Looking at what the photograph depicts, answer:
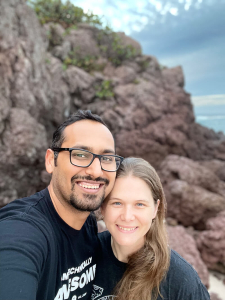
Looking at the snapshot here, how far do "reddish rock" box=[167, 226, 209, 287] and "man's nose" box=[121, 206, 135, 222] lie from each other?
10.7ft

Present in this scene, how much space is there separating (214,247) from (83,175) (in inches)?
190

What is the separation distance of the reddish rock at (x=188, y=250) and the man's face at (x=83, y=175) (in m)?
3.44

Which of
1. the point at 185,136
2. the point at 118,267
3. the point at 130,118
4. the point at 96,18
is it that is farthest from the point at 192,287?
the point at 96,18

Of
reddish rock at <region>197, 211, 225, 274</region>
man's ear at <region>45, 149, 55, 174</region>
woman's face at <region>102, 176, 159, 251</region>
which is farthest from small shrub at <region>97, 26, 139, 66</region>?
woman's face at <region>102, 176, 159, 251</region>

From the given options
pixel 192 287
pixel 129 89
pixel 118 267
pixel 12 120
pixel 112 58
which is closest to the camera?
pixel 192 287

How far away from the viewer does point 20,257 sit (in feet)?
3.90

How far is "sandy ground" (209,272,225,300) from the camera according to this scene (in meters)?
4.71

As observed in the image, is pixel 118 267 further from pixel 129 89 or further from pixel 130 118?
pixel 129 89

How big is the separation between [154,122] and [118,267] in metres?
7.56

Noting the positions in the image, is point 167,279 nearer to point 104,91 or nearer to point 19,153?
point 19,153

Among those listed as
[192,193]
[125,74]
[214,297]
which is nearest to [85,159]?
[214,297]

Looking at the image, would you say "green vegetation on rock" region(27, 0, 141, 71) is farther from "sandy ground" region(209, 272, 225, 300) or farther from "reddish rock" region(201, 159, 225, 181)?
"sandy ground" region(209, 272, 225, 300)

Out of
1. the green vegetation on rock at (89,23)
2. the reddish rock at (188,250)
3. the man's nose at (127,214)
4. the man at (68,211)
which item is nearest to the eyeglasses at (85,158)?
the man at (68,211)

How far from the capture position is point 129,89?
930 cm
